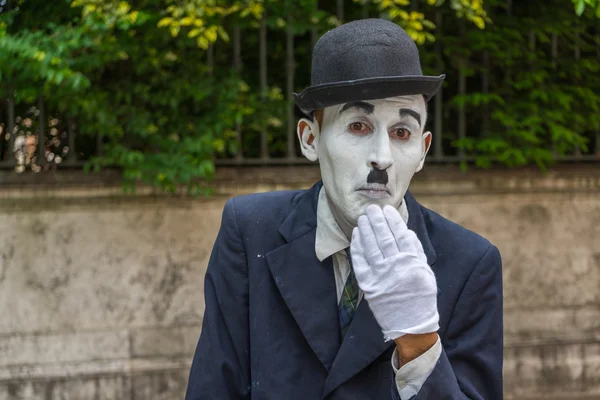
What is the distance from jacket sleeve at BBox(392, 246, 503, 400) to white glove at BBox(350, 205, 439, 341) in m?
0.21

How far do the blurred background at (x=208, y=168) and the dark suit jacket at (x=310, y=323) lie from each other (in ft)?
12.6

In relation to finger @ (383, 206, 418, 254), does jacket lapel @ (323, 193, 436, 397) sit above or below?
below

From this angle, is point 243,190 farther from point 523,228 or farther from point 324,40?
point 324,40

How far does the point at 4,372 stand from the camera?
6.13 metres

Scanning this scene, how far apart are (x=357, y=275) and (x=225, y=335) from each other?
Answer: 0.45m

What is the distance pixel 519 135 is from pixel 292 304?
5.05 metres

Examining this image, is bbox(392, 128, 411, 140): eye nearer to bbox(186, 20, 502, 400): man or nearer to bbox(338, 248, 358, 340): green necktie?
bbox(186, 20, 502, 400): man

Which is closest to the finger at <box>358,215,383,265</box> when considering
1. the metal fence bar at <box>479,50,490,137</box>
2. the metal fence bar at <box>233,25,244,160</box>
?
the metal fence bar at <box>233,25,244,160</box>

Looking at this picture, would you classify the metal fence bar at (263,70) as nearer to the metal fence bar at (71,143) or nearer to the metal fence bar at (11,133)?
the metal fence bar at (71,143)

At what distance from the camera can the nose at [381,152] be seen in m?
1.77

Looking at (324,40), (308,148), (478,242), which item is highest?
(324,40)

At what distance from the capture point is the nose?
177 cm

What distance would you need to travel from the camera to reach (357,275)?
1.67m

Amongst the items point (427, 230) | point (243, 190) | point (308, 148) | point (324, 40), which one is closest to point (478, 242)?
point (427, 230)
